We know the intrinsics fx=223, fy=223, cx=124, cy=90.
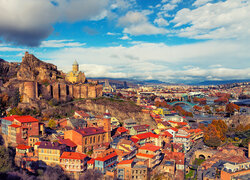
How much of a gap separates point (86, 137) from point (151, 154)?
8.95 metres

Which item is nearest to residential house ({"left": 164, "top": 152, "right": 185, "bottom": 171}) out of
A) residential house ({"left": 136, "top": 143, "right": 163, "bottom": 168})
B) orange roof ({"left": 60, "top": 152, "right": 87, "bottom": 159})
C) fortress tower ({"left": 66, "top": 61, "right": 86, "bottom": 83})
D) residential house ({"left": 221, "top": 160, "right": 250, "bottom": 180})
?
residential house ({"left": 136, "top": 143, "right": 163, "bottom": 168})

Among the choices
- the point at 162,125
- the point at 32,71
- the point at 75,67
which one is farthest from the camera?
the point at 75,67

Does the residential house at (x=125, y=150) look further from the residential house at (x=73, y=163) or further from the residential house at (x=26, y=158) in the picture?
the residential house at (x=26, y=158)

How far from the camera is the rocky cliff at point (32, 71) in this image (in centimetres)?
4997

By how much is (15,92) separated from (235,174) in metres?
39.9

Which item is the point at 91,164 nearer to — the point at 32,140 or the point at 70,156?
the point at 70,156

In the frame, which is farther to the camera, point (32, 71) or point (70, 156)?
point (32, 71)

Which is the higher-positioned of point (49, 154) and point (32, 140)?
point (32, 140)

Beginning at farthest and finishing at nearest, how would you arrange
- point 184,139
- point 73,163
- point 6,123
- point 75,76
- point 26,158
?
point 75,76, point 184,139, point 6,123, point 26,158, point 73,163

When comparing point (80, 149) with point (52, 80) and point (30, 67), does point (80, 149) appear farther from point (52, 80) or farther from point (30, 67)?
point (30, 67)

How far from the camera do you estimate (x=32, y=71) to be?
51.6 meters

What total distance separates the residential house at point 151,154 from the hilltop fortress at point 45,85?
2369 cm

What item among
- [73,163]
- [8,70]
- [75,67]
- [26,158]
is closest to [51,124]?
[26,158]

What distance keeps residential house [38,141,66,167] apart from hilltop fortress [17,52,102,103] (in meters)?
17.6
